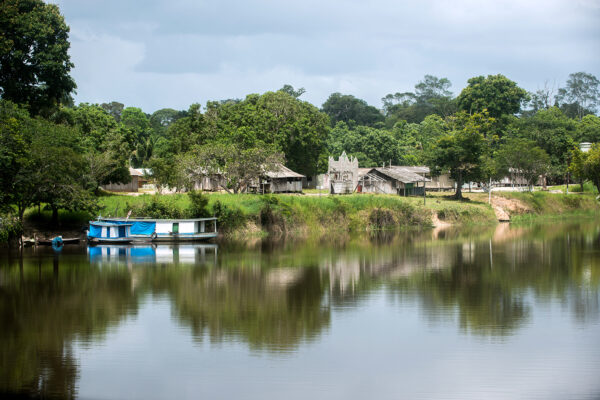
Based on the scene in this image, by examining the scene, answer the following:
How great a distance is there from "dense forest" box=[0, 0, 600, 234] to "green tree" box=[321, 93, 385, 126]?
28.3 metres

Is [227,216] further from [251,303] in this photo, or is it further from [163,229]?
[251,303]

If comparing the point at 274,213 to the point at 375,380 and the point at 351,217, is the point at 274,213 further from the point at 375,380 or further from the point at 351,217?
the point at 375,380

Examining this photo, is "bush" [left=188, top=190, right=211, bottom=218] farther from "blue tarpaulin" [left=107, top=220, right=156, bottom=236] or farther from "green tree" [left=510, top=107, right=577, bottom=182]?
"green tree" [left=510, top=107, right=577, bottom=182]

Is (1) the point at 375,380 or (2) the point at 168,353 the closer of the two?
(1) the point at 375,380

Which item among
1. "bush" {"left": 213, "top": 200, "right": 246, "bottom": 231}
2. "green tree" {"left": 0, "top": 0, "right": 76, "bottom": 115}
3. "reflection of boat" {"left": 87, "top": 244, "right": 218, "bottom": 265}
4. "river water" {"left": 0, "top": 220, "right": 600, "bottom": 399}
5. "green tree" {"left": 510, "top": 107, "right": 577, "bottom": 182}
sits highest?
"green tree" {"left": 0, "top": 0, "right": 76, "bottom": 115}

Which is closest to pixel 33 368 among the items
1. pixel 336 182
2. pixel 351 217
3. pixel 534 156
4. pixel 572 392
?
pixel 572 392

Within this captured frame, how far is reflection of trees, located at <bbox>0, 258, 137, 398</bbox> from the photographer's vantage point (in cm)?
1438

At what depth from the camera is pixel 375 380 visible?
46.4 feet

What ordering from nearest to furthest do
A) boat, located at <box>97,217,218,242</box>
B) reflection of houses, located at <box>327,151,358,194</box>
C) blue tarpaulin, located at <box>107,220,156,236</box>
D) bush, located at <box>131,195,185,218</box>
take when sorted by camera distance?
boat, located at <box>97,217,218,242</box> < blue tarpaulin, located at <box>107,220,156,236</box> < bush, located at <box>131,195,185,218</box> < reflection of houses, located at <box>327,151,358,194</box>

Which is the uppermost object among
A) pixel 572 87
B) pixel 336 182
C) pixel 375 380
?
pixel 572 87

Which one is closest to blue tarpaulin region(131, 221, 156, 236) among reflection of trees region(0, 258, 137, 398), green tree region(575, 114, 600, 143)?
reflection of trees region(0, 258, 137, 398)

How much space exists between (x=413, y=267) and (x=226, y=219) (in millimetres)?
19306

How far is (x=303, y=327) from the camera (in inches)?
731

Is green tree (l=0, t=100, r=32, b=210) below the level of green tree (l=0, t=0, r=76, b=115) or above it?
below
